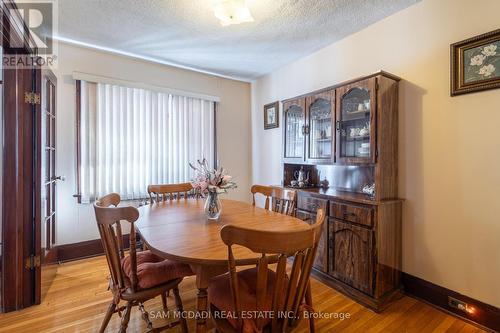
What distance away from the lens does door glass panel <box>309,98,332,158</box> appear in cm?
252

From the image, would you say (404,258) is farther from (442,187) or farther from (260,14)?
(260,14)

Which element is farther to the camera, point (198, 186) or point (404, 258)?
point (404, 258)

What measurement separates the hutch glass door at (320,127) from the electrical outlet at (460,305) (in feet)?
4.71

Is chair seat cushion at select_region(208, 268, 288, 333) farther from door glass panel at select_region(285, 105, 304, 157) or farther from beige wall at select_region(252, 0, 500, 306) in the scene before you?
door glass panel at select_region(285, 105, 304, 157)

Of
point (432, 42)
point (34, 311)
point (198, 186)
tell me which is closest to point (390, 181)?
point (432, 42)

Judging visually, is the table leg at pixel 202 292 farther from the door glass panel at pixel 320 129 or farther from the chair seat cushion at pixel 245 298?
the door glass panel at pixel 320 129

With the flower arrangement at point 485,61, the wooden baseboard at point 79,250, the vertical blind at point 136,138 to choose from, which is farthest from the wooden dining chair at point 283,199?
the wooden baseboard at point 79,250

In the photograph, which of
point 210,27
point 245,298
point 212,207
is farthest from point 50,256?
point 210,27

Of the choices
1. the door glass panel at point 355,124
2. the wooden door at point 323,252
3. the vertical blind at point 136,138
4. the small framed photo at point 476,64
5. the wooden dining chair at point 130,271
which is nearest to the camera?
the wooden dining chair at point 130,271

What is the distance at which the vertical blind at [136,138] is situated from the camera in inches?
113

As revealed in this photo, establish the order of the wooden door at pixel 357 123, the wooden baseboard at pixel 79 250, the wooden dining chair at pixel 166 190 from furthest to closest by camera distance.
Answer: the wooden baseboard at pixel 79 250, the wooden dining chair at pixel 166 190, the wooden door at pixel 357 123

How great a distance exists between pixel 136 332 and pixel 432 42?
314cm

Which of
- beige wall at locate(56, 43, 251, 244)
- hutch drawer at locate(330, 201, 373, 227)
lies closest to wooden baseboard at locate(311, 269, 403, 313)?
hutch drawer at locate(330, 201, 373, 227)

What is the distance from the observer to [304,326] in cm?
177
